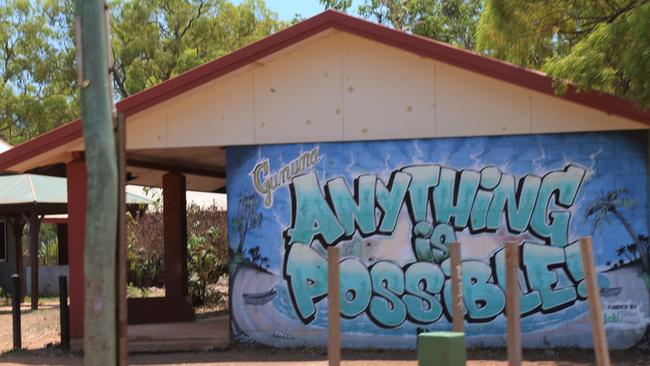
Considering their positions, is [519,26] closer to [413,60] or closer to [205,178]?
[413,60]

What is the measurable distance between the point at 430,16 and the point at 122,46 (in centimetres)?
1434

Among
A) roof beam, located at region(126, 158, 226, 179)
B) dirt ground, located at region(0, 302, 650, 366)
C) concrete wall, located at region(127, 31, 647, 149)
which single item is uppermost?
concrete wall, located at region(127, 31, 647, 149)

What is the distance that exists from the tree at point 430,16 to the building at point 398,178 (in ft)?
62.1

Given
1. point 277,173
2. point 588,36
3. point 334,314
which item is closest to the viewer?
point 334,314

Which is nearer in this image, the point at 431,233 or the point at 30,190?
the point at 431,233

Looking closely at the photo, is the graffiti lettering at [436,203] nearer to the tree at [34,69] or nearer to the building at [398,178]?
the building at [398,178]

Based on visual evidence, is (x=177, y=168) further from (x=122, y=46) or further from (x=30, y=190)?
(x=122, y=46)

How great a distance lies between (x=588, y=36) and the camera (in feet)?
39.7

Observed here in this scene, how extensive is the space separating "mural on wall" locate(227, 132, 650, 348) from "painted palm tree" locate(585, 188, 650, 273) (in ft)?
0.04

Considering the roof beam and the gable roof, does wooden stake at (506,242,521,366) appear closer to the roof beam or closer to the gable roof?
the gable roof

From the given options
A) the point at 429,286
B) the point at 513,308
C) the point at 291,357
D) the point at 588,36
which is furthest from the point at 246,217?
the point at 513,308

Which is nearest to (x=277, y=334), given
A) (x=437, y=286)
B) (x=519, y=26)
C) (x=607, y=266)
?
(x=437, y=286)

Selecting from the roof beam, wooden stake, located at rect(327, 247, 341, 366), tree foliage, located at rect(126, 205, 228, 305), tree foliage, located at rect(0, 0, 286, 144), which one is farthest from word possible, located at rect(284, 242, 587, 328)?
tree foliage, located at rect(0, 0, 286, 144)

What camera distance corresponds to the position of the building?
1185cm
